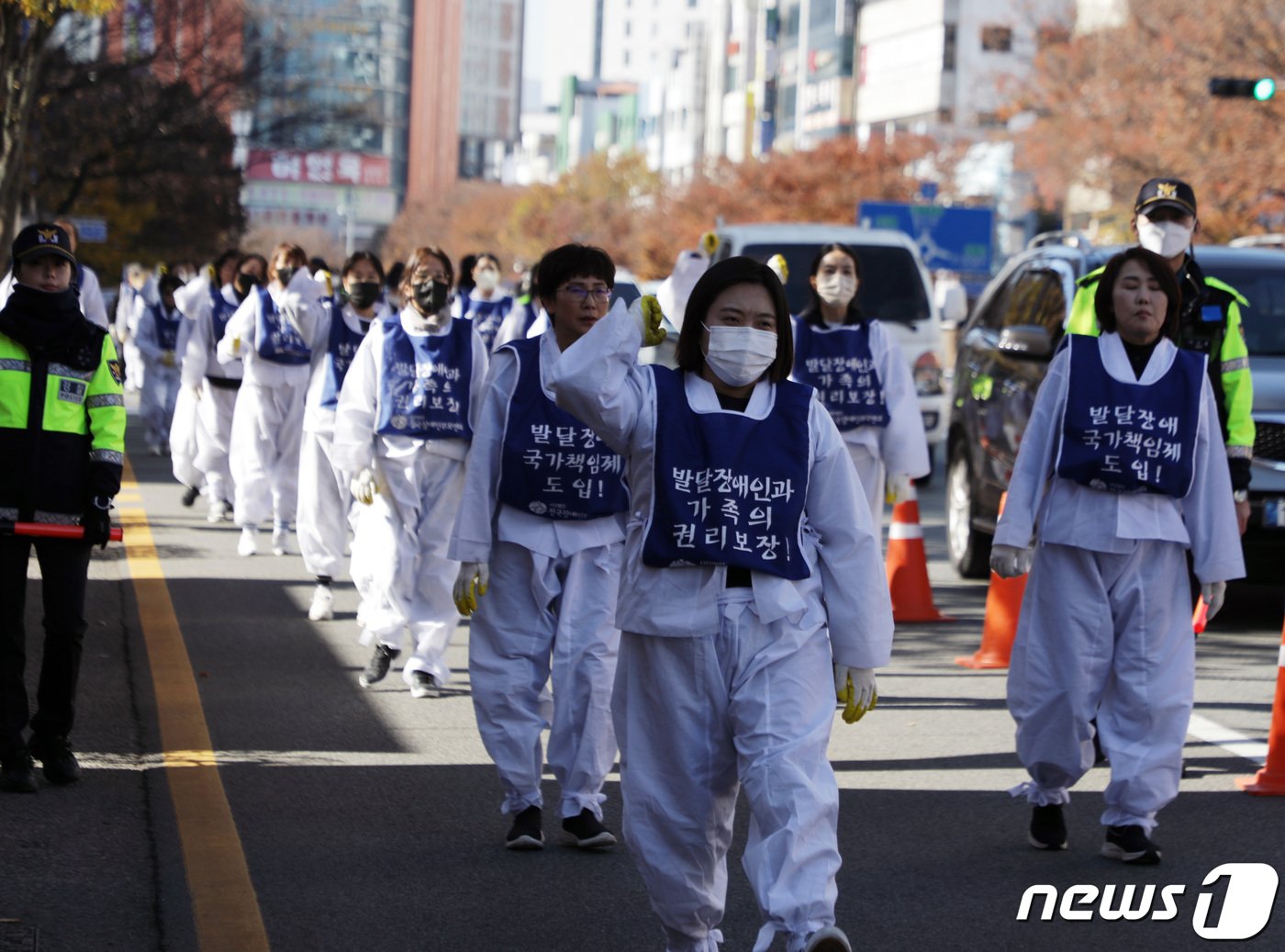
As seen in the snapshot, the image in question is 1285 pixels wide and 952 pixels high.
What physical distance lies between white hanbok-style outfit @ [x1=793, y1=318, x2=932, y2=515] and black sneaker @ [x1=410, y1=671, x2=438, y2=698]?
7.07 ft

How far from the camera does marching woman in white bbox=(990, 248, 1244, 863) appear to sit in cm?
626

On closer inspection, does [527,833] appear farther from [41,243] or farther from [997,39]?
[997,39]

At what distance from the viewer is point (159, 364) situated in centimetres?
2311

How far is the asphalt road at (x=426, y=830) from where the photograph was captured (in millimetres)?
5520

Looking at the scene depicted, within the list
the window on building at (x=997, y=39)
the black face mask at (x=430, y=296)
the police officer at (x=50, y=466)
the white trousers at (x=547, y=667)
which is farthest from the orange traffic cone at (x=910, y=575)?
the window on building at (x=997, y=39)

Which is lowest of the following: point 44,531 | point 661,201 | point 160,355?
point 160,355

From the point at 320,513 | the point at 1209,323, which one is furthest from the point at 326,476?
the point at 1209,323

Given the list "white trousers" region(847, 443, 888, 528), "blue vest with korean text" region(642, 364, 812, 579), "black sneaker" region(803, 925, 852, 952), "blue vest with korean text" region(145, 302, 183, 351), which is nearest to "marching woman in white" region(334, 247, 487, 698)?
"white trousers" region(847, 443, 888, 528)

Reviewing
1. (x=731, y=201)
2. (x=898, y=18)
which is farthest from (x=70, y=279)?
(x=898, y=18)

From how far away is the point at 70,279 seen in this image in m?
7.11

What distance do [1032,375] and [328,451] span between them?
13.1 feet

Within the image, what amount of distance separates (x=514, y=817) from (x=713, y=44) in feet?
361

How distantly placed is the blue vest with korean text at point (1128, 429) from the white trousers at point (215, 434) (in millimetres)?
10667

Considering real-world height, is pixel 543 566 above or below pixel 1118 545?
below
